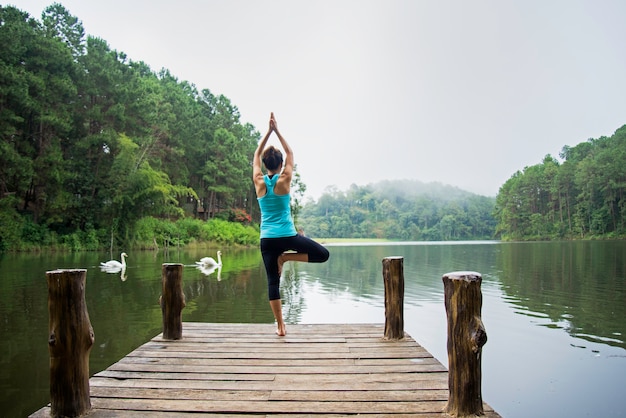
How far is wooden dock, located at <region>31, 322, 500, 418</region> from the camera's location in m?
2.92

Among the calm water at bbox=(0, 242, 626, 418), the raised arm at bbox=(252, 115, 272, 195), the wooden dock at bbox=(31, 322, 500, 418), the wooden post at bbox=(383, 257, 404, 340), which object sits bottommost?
the calm water at bbox=(0, 242, 626, 418)

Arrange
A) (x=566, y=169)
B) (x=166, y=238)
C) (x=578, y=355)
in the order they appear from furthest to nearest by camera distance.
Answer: (x=566, y=169)
(x=166, y=238)
(x=578, y=355)

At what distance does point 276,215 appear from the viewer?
4.37m

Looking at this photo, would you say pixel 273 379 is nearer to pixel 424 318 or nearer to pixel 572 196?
pixel 424 318

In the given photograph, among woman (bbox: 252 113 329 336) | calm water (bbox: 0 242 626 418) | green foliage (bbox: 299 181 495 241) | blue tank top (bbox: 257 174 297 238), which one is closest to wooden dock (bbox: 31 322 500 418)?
woman (bbox: 252 113 329 336)

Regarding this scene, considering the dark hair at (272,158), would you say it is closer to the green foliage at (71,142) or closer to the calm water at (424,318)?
the calm water at (424,318)

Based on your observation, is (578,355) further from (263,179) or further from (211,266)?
(211,266)

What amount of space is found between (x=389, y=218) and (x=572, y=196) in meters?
48.9

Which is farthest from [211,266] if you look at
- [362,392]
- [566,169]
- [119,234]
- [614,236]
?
[566,169]

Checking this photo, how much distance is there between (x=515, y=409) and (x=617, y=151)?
211 ft

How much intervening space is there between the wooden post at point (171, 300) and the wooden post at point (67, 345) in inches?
78.2

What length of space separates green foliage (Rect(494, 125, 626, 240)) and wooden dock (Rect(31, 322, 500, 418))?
61997 mm

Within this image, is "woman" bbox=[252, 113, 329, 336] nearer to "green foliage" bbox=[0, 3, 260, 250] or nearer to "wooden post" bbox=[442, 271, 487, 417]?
"wooden post" bbox=[442, 271, 487, 417]

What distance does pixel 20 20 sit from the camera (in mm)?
26328
